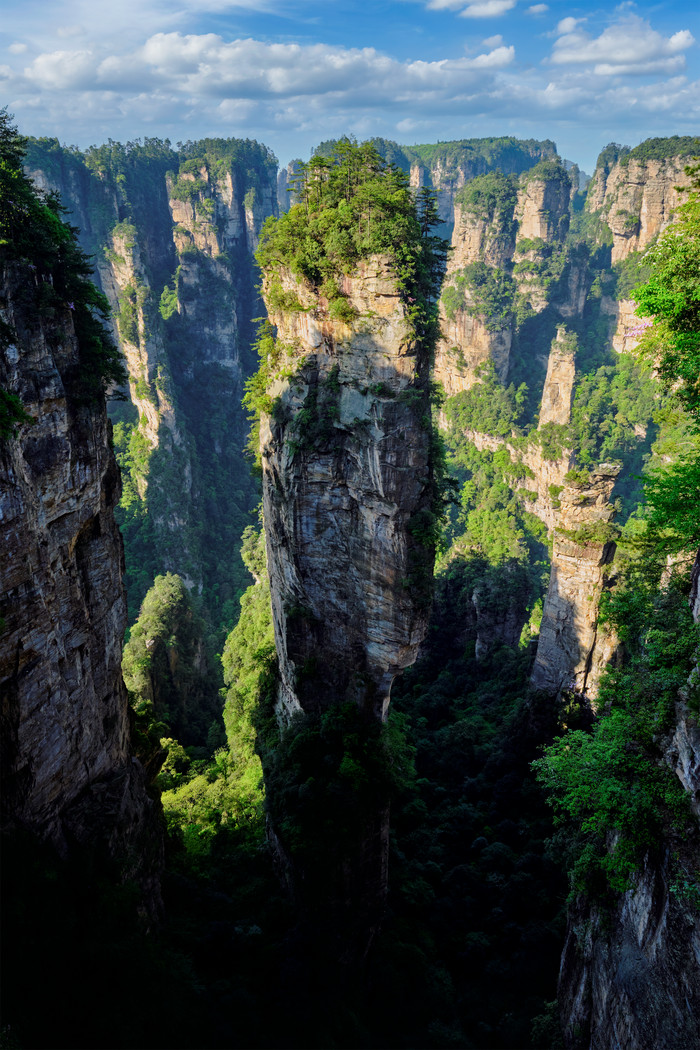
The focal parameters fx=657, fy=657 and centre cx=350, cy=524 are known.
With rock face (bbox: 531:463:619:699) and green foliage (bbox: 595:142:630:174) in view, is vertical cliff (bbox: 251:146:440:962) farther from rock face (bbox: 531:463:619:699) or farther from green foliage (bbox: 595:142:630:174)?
green foliage (bbox: 595:142:630:174)

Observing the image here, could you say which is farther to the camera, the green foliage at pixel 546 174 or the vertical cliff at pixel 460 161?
the vertical cliff at pixel 460 161

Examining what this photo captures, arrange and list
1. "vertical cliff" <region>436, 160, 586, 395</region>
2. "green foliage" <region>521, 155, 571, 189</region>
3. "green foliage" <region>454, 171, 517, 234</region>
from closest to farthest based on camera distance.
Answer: "vertical cliff" <region>436, 160, 586, 395</region>
"green foliage" <region>521, 155, 571, 189</region>
"green foliage" <region>454, 171, 517, 234</region>

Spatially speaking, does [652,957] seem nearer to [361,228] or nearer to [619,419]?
[361,228]

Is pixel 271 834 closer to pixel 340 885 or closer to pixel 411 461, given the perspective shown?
pixel 340 885

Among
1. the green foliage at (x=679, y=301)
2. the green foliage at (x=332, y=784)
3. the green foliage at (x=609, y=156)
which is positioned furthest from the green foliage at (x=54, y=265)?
the green foliage at (x=609, y=156)

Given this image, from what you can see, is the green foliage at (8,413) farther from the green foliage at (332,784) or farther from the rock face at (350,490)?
the green foliage at (332,784)

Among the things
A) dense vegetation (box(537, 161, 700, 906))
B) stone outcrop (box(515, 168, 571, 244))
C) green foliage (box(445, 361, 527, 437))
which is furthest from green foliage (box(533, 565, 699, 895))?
stone outcrop (box(515, 168, 571, 244))
